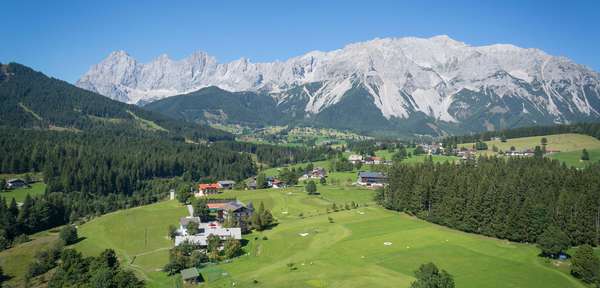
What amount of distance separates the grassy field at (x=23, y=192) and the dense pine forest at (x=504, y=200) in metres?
85.9

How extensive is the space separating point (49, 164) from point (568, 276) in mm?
133375

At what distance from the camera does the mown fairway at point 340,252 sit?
5912 cm

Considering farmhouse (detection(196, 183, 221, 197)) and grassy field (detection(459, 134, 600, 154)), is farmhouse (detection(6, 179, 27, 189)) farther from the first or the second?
grassy field (detection(459, 134, 600, 154))

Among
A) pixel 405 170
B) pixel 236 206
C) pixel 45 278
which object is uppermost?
pixel 405 170

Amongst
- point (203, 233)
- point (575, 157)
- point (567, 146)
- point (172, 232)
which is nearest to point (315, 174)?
point (172, 232)

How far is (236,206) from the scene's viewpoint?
95.8 m

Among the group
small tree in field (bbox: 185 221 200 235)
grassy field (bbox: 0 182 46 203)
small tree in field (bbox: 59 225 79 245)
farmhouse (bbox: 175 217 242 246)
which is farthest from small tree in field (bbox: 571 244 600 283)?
grassy field (bbox: 0 182 46 203)

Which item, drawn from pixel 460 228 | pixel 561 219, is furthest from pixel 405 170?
pixel 561 219

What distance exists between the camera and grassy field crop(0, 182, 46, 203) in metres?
114

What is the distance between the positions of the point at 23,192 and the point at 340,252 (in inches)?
3584

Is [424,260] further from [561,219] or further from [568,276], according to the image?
[561,219]

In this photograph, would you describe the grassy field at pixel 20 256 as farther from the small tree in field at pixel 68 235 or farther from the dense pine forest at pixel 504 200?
the dense pine forest at pixel 504 200

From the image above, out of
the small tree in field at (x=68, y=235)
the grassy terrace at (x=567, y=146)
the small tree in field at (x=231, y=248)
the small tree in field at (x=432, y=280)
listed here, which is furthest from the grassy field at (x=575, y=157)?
the small tree in field at (x=68, y=235)

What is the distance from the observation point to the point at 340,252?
234 ft
